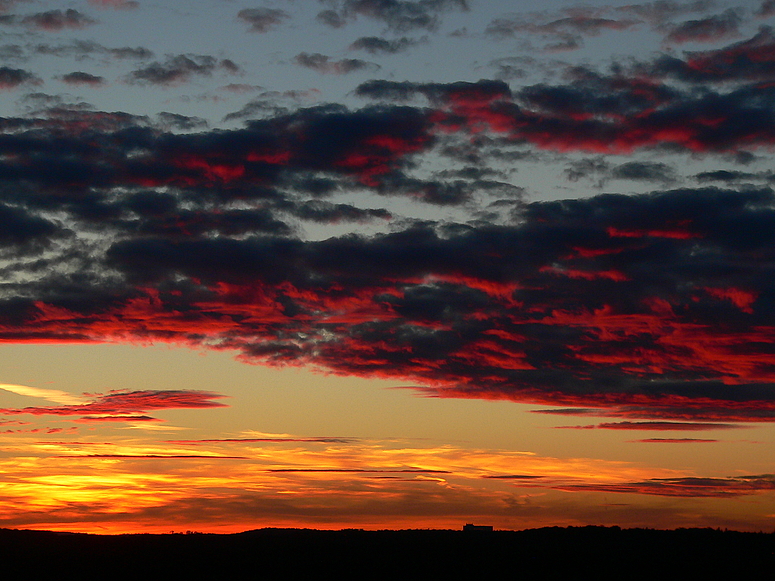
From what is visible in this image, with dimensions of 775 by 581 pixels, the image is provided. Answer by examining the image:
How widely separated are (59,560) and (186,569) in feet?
42.7

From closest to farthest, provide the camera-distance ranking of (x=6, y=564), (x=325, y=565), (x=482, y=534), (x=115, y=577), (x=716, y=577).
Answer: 1. (x=716, y=577)
2. (x=115, y=577)
3. (x=325, y=565)
4. (x=6, y=564)
5. (x=482, y=534)

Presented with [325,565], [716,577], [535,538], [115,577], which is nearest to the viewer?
[716,577]

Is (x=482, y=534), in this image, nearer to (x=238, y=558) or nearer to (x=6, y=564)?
(x=238, y=558)

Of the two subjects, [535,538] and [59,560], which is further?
[535,538]

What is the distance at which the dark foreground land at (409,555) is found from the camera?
5794 centimetres

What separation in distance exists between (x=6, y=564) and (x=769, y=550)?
53779mm

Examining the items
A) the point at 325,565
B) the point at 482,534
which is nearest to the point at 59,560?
the point at 325,565

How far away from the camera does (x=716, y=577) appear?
53844mm

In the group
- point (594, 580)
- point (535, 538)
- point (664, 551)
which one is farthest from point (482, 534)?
point (594, 580)

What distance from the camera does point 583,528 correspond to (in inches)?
3285

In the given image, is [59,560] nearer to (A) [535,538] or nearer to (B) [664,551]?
(A) [535,538]

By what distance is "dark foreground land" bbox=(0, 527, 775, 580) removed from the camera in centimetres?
5794

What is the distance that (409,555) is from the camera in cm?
6756

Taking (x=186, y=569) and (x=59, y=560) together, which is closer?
(x=186, y=569)
